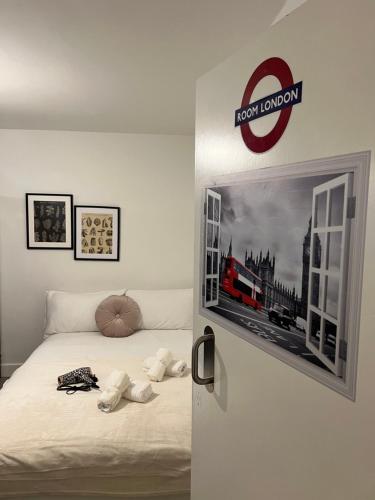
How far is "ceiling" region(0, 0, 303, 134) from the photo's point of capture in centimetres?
163

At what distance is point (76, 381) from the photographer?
99.3 inches

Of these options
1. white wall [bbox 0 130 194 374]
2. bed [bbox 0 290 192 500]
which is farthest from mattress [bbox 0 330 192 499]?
white wall [bbox 0 130 194 374]

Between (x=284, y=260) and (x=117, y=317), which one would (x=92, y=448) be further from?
(x=117, y=317)

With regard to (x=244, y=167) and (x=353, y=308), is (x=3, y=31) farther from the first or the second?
(x=353, y=308)

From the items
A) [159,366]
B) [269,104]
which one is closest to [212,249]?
[269,104]

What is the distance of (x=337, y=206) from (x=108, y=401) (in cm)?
179

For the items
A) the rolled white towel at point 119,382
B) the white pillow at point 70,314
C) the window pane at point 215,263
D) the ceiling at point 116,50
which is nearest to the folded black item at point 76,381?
the rolled white towel at point 119,382

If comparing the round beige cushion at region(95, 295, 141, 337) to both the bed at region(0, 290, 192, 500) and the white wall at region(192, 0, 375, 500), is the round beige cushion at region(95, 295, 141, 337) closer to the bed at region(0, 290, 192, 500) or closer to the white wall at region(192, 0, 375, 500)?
the bed at region(0, 290, 192, 500)

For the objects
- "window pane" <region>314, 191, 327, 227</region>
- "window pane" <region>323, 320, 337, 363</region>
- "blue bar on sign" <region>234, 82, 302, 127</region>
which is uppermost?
"blue bar on sign" <region>234, 82, 302, 127</region>

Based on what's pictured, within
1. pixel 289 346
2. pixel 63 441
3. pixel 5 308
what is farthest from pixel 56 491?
pixel 5 308

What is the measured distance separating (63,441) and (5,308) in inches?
96.4

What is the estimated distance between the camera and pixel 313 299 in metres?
0.86

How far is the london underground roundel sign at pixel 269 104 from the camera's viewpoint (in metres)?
0.92

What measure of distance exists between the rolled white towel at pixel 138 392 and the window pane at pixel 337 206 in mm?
1800
